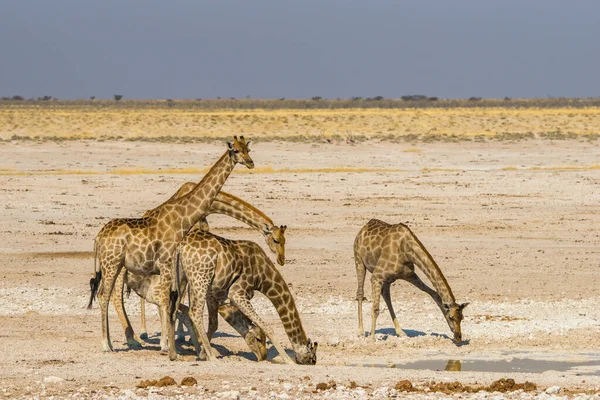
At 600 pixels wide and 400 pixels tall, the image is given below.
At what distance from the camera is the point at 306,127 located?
217 ft

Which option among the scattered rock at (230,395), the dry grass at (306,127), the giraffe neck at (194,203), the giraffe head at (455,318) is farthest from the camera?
the dry grass at (306,127)

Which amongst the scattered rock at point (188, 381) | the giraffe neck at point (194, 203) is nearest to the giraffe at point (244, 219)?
the giraffe neck at point (194, 203)

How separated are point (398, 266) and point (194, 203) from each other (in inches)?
Result: 109

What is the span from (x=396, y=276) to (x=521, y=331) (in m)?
1.79

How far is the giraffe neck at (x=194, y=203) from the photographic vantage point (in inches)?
543

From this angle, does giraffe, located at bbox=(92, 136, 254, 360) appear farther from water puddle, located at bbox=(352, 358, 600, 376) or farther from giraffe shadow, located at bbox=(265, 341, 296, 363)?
water puddle, located at bbox=(352, 358, 600, 376)

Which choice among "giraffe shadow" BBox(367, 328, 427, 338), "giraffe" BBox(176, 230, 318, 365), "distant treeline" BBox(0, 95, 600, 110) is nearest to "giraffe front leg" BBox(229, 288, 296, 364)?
"giraffe" BBox(176, 230, 318, 365)

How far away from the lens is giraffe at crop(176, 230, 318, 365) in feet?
42.6

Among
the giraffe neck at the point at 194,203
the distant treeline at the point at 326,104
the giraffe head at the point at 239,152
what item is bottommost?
the distant treeline at the point at 326,104

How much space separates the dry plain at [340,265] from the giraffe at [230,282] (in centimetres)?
42

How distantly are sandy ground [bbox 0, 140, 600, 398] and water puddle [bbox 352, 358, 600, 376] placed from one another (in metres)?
0.08

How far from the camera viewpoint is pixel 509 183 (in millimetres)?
33812

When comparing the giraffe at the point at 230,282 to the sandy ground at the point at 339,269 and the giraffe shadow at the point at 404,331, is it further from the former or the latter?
the giraffe shadow at the point at 404,331

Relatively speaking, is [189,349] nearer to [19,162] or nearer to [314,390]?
[314,390]
